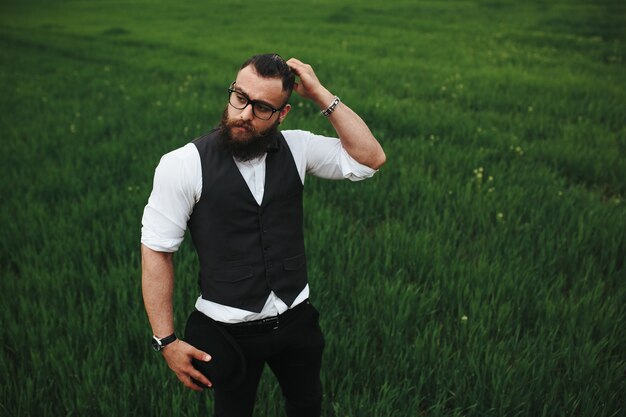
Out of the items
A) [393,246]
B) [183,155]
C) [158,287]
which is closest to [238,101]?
[183,155]

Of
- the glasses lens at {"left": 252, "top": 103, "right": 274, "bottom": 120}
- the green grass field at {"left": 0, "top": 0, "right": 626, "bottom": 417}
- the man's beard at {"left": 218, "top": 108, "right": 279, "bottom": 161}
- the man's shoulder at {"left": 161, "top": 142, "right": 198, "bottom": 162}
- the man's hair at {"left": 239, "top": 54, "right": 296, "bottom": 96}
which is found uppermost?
the man's hair at {"left": 239, "top": 54, "right": 296, "bottom": 96}

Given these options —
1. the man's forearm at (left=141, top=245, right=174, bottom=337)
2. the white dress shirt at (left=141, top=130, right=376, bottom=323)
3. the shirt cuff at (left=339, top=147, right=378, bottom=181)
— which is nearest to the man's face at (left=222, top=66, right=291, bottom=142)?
the white dress shirt at (left=141, top=130, right=376, bottom=323)

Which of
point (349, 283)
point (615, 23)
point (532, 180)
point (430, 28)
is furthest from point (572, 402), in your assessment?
point (615, 23)

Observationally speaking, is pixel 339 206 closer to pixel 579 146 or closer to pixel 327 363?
pixel 327 363

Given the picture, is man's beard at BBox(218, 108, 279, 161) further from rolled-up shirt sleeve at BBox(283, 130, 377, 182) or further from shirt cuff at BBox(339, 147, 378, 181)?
shirt cuff at BBox(339, 147, 378, 181)

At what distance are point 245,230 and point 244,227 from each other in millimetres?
12

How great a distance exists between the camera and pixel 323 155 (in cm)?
169

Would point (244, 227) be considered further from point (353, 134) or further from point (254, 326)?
point (353, 134)

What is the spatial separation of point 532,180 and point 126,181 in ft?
12.7

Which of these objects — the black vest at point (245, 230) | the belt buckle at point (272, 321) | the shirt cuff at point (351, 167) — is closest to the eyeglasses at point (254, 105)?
the black vest at point (245, 230)

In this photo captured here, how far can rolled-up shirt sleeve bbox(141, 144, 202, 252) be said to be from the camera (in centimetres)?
141

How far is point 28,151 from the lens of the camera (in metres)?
5.02

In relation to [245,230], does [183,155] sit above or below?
above

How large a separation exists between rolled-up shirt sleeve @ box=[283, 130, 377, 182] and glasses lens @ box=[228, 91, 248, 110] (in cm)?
22
